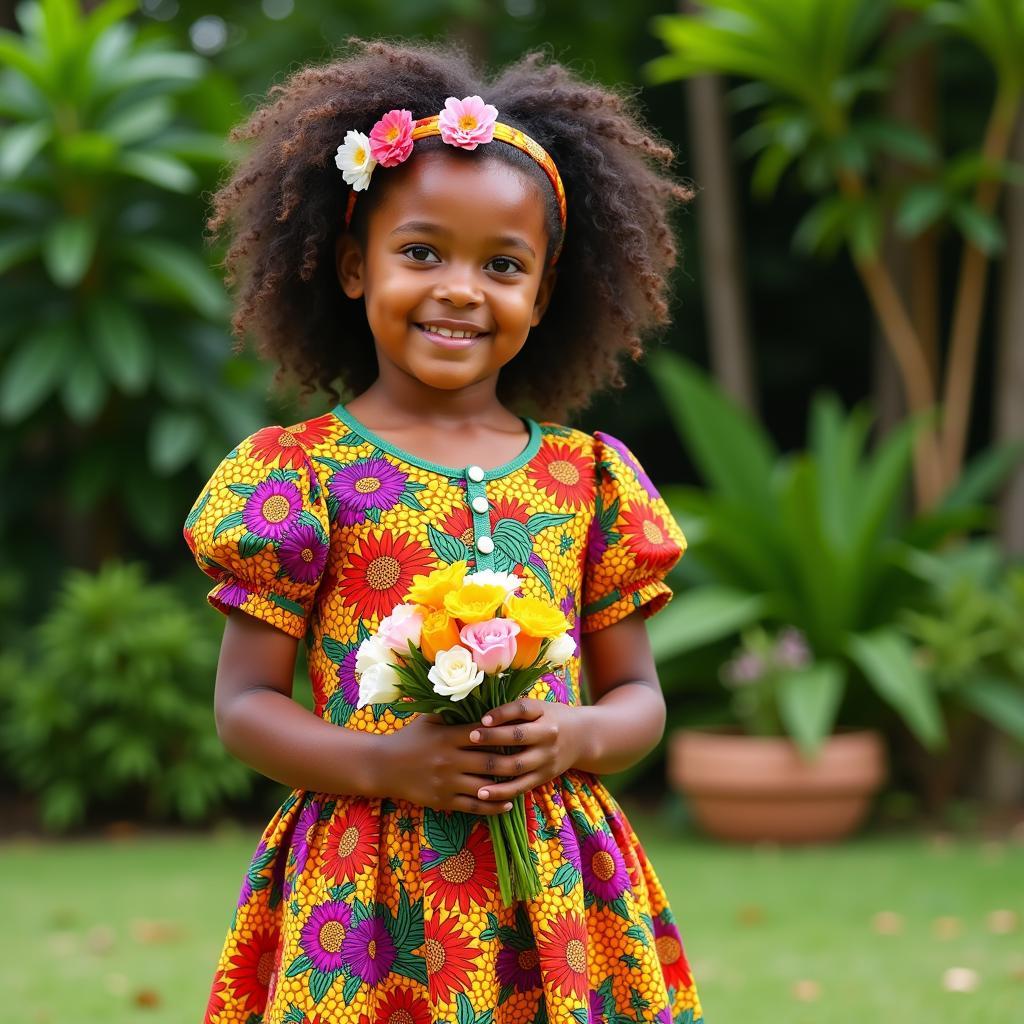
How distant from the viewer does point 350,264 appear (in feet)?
6.72

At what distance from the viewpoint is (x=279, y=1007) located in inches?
70.4

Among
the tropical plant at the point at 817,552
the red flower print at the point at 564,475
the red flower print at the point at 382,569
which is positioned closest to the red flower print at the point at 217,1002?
the red flower print at the point at 382,569

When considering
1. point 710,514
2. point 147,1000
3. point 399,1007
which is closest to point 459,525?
point 399,1007

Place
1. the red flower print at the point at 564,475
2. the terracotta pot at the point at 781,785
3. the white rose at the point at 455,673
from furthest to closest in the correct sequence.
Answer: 1. the terracotta pot at the point at 781,785
2. the red flower print at the point at 564,475
3. the white rose at the point at 455,673

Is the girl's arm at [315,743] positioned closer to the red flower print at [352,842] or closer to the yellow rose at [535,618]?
the red flower print at [352,842]

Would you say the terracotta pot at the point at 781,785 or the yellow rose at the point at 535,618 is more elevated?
the yellow rose at the point at 535,618

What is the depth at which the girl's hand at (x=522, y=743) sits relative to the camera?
1.67 meters

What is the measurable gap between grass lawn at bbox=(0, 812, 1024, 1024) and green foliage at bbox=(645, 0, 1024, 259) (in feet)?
7.73

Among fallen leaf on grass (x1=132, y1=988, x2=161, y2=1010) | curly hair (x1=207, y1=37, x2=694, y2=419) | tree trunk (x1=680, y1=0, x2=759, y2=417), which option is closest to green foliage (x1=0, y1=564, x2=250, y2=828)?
fallen leaf on grass (x1=132, y1=988, x2=161, y2=1010)

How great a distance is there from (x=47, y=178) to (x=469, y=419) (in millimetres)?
4359

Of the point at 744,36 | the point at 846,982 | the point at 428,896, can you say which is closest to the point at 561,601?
the point at 428,896

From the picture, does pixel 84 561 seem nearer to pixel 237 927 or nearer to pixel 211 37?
pixel 211 37

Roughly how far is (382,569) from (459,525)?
0.37ft

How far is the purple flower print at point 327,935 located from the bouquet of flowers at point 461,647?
0.98 feet
